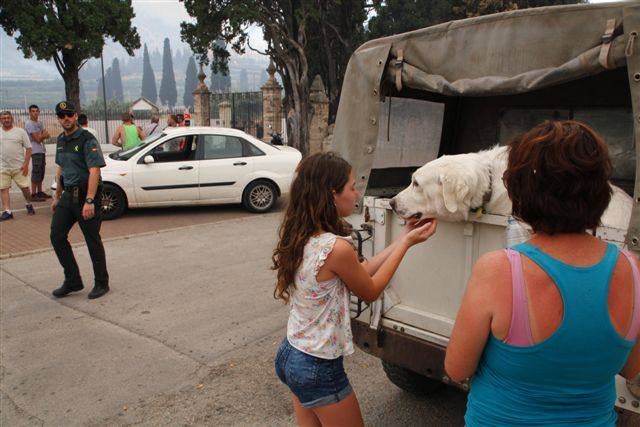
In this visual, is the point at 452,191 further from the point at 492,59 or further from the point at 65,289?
the point at 65,289

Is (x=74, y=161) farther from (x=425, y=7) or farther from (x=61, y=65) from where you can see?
(x=425, y=7)

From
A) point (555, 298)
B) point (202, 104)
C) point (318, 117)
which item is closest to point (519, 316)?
point (555, 298)

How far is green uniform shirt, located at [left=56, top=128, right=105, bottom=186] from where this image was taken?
5895 millimetres

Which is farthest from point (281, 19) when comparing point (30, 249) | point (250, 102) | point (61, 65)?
point (30, 249)

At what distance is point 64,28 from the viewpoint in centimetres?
1816

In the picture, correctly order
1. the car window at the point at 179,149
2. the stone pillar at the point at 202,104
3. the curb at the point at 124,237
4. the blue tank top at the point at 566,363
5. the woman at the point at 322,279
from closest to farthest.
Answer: the blue tank top at the point at 566,363, the woman at the point at 322,279, the curb at the point at 124,237, the car window at the point at 179,149, the stone pillar at the point at 202,104

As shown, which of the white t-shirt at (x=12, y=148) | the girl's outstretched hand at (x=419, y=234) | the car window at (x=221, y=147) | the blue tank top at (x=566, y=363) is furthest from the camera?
the car window at (x=221, y=147)

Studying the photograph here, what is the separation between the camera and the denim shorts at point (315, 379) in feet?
7.48

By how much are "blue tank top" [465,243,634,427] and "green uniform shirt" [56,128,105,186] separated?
5296mm

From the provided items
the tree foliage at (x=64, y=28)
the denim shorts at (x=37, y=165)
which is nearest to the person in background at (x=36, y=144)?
the denim shorts at (x=37, y=165)

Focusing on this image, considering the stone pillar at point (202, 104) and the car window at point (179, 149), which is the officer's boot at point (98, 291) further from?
the stone pillar at point (202, 104)

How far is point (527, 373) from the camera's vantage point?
4.92 ft

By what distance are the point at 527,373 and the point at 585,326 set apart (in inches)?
7.9

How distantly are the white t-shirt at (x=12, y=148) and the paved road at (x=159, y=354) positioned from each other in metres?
3.50
